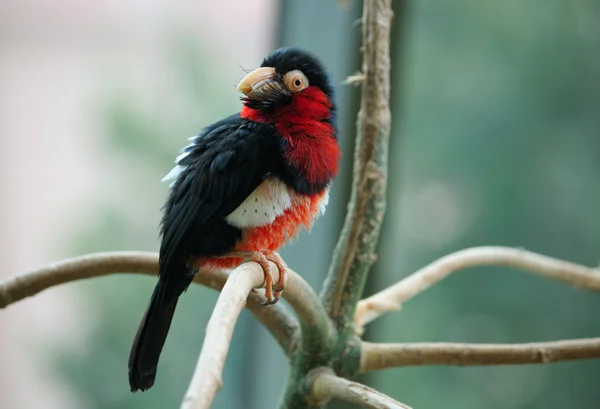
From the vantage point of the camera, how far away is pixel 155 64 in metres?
1.48

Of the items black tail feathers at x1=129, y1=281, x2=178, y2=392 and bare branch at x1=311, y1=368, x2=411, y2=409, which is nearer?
bare branch at x1=311, y1=368, x2=411, y2=409

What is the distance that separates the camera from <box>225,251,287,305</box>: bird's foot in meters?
0.85

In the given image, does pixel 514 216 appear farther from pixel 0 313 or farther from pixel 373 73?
pixel 0 313

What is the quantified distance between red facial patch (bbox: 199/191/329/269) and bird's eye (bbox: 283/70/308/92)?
160 mm

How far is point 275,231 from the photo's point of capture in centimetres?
94

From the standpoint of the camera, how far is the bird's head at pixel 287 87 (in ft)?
3.00

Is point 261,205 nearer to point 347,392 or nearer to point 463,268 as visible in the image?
point 347,392

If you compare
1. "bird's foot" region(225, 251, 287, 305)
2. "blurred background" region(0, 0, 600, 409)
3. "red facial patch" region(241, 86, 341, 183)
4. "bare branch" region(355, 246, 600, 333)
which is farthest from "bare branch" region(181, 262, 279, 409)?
"blurred background" region(0, 0, 600, 409)

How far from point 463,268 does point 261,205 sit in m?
0.43

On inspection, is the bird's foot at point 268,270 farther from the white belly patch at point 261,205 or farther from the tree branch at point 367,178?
the tree branch at point 367,178

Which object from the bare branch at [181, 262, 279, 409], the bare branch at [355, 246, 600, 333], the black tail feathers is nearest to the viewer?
the bare branch at [181, 262, 279, 409]

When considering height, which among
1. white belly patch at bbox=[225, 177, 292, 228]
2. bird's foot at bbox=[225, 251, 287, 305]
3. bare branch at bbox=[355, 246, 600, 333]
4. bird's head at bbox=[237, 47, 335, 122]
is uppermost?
bird's head at bbox=[237, 47, 335, 122]

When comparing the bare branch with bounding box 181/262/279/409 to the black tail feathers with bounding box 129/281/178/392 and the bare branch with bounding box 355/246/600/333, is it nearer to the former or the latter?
the black tail feathers with bounding box 129/281/178/392

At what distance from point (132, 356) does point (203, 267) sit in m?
0.16
